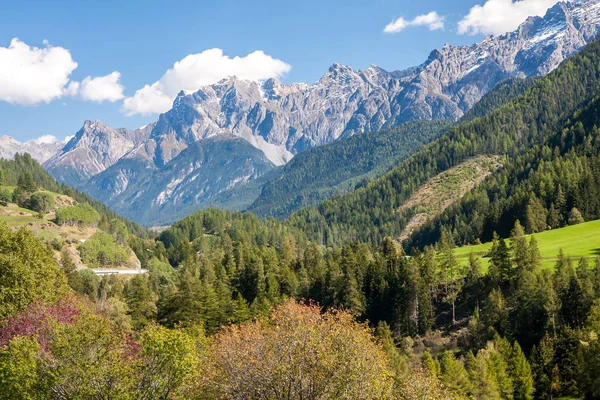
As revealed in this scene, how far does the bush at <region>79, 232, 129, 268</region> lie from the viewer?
571 feet

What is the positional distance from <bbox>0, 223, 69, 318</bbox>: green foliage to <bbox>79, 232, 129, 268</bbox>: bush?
125 metres

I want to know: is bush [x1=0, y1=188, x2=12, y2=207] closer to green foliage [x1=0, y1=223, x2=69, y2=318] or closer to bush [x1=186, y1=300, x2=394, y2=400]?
green foliage [x1=0, y1=223, x2=69, y2=318]

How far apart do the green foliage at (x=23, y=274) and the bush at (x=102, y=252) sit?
125116mm

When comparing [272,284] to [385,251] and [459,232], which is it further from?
[459,232]

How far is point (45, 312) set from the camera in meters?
42.7

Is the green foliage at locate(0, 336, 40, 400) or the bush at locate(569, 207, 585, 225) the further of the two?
the bush at locate(569, 207, 585, 225)

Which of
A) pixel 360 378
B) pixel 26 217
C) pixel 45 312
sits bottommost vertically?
pixel 360 378

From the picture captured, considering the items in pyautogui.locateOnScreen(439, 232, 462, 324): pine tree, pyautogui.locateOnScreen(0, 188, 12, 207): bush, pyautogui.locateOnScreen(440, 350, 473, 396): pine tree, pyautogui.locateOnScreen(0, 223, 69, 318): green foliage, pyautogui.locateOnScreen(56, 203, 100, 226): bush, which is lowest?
pyautogui.locateOnScreen(440, 350, 473, 396): pine tree

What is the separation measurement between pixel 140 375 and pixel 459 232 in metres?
171

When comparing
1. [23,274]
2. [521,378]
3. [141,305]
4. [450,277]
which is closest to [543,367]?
[521,378]

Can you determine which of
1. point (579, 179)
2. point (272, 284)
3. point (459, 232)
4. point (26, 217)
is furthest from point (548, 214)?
point (26, 217)

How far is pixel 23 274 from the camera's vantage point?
4912 cm

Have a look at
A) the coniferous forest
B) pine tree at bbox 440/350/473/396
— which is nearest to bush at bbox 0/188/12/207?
the coniferous forest

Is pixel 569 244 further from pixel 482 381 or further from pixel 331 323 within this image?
pixel 331 323
